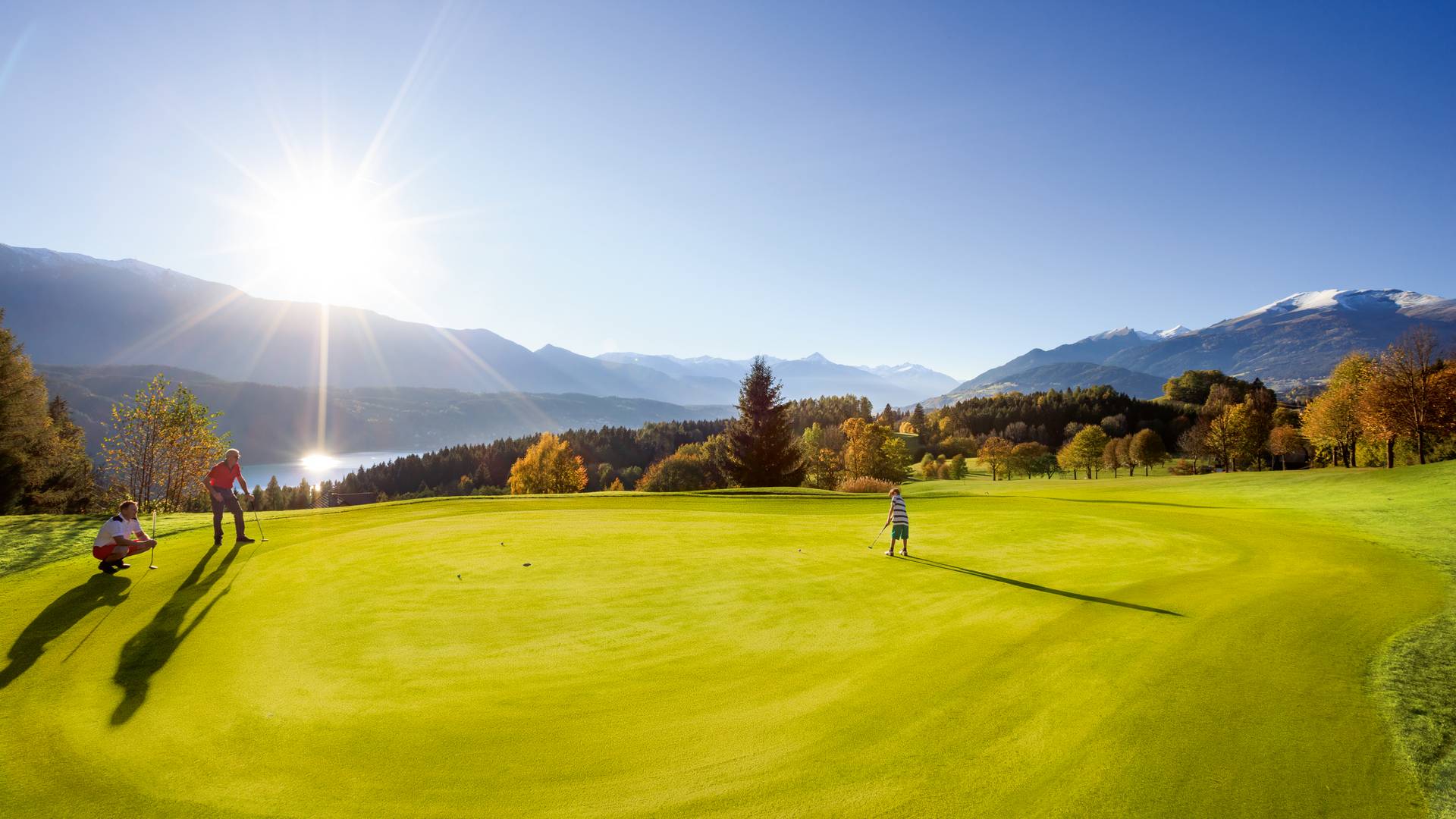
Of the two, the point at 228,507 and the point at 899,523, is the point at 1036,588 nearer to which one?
the point at 899,523

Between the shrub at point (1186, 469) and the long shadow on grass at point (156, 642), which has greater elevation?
the long shadow on grass at point (156, 642)

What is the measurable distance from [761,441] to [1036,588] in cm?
4260

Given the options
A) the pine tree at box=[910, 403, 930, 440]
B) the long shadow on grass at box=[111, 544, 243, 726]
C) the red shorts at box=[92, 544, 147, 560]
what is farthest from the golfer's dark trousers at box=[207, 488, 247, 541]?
the pine tree at box=[910, 403, 930, 440]

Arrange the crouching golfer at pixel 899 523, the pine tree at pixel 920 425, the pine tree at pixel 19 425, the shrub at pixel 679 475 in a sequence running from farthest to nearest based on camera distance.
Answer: the pine tree at pixel 920 425
the shrub at pixel 679 475
the pine tree at pixel 19 425
the crouching golfer at pixel 899 523

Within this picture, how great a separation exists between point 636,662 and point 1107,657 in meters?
6.40

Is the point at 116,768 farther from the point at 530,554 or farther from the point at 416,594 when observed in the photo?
the point at 530,554

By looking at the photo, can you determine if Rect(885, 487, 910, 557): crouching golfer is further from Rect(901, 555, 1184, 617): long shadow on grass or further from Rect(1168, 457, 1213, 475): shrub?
Rect(1168, 457, 1213, 475): shrub

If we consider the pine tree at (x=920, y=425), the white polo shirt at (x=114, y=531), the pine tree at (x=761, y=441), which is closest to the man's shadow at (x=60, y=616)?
the white polo shirt at (x=114, y=531)

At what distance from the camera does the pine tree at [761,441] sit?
54344 mm

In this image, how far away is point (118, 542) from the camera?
11.7m

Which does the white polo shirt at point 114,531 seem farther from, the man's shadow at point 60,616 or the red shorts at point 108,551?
the man's shadow at point 60,616

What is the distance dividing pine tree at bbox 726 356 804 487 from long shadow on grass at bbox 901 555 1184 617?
3962cm

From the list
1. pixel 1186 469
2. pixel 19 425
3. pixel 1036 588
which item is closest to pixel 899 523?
pixel 1036 588

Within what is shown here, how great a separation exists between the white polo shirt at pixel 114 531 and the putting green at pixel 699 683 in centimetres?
64
